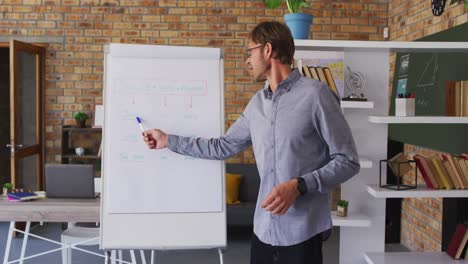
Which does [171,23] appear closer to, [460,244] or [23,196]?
[23,196]

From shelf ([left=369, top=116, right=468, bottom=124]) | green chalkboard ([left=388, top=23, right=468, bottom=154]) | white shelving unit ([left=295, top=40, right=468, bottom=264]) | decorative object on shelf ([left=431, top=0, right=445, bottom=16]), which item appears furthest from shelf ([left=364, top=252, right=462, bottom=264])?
decorative object on shelf ([left=431, top=0, right=445, bottom=16])

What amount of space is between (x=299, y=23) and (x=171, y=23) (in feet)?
10.2

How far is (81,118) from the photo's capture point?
5.61 meters

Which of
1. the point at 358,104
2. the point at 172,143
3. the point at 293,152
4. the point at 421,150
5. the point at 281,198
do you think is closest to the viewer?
the point at 281,198

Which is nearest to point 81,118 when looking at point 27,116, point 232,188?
point 27,116

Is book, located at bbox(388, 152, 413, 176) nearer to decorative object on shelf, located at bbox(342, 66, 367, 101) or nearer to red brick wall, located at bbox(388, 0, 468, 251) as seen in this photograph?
decorative object on shelf, located at bbox(342, 66, 367, 101)

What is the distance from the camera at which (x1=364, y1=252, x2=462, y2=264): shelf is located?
2814 mm

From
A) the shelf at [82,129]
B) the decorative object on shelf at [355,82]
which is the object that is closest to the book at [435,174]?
the decorative object on shelf at [355,82]

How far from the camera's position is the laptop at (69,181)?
325cm

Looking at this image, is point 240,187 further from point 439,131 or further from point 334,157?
point 334,157

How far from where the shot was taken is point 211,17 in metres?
5.71

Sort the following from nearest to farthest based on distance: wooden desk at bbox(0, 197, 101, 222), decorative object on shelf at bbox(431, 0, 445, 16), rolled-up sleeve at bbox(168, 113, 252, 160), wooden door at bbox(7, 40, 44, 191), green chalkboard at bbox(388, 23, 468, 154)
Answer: rolled-up sleeve at bbox(168, 113, 252, 160), wooden desk at bbox(0, 197, 101, 222), green chalkboard at bbox(388, 23, 468, 154), decorative object on shelf at bbox(431, 0, 445, 16), wooden door at bbox(7, 40, 44, 191)

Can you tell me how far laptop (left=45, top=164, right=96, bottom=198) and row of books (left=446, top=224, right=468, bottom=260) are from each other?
2207 mm

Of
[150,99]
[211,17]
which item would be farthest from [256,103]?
[211,17]
